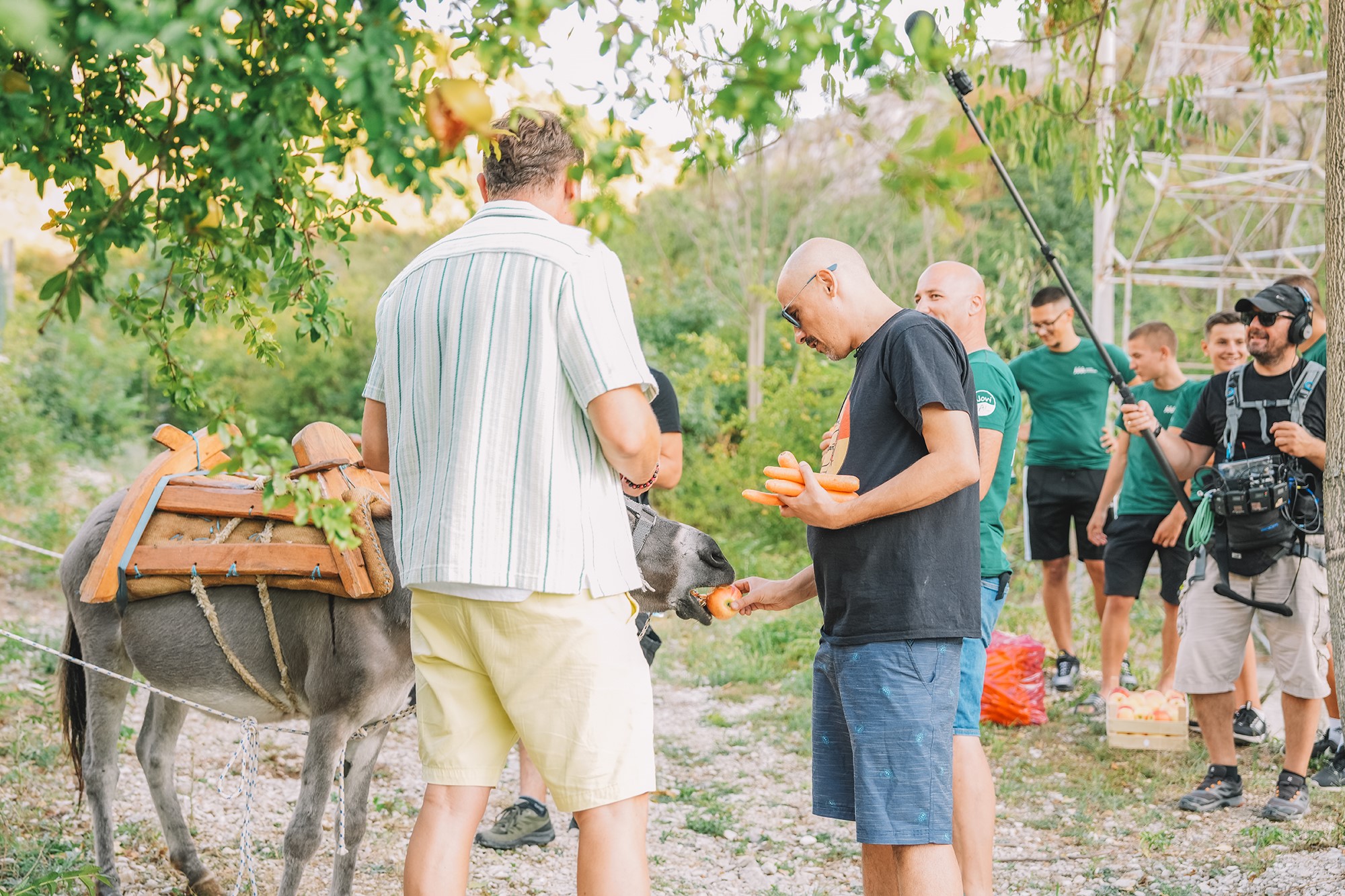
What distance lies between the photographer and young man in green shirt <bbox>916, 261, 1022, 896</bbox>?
333cm

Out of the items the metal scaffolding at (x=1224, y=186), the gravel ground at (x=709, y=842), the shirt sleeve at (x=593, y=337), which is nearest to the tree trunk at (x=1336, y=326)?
the gravel ground at (x=709, y=842)

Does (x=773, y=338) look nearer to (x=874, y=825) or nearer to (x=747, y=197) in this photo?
(x=747, y=197)

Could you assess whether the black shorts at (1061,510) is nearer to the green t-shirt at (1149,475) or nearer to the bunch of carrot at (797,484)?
the green t-shirt at (1149,475)

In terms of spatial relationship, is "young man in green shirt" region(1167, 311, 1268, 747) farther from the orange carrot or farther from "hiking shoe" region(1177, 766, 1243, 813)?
the orange carrot

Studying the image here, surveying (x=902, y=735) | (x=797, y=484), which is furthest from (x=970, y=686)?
(x=797, y=484)

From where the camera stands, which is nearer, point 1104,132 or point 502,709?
point 502,709

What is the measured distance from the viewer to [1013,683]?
5871 mm

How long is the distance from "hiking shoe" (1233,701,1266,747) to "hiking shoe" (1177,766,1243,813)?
0.91 metres

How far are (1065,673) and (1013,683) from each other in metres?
0.94

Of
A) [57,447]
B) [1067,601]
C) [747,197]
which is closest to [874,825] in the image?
[1067,601]

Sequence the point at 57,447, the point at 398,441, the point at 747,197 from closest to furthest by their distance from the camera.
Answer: the point at 398,441 < the point at 57,447 < the point at 747,197

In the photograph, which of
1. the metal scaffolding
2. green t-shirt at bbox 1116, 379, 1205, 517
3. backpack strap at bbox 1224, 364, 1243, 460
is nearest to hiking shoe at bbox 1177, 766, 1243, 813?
backpack strap at bbox 1224, 364, 1243, 460

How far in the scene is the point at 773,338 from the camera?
1614cm

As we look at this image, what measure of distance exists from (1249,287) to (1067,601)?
5949 millimetres
